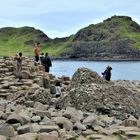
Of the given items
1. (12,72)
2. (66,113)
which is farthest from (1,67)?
(66,113)

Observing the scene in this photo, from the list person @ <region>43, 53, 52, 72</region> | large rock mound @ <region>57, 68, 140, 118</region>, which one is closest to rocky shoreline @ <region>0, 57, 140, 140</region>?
large rock mound @ <region>57, 68, 140, 118</region>

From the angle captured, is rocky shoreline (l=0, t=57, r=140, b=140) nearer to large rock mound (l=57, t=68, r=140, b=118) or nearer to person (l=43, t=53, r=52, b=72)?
large rock mound (l=57, t=68, r=140, b=118)

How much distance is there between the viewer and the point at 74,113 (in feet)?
64.3

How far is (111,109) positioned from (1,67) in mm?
A: 14848

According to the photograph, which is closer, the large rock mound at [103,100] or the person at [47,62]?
the large rock mound at [103,100]

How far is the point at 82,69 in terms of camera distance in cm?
2847

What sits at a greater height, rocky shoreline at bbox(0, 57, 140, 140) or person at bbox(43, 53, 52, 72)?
person at bbox(43, 53, 52, 72)

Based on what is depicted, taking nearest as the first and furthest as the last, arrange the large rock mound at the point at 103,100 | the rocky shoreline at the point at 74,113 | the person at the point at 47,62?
the rocky shoreline at the point at 74,113, the large rock mound at the point at 103,100, the person at the point at 47,62

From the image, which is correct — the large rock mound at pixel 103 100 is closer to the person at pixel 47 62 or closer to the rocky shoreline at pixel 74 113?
the rocky shoreline at pixel 74 113

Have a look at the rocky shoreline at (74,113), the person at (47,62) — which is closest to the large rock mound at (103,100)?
the rocky shoreline at (74,113)

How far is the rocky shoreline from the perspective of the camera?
55.2ft

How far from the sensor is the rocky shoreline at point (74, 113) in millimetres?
16812

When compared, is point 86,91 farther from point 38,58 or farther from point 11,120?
point 38,58

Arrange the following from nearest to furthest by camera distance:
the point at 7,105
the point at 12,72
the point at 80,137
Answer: the point at 80,137 < the point at 7,105 < the point at 12,72
